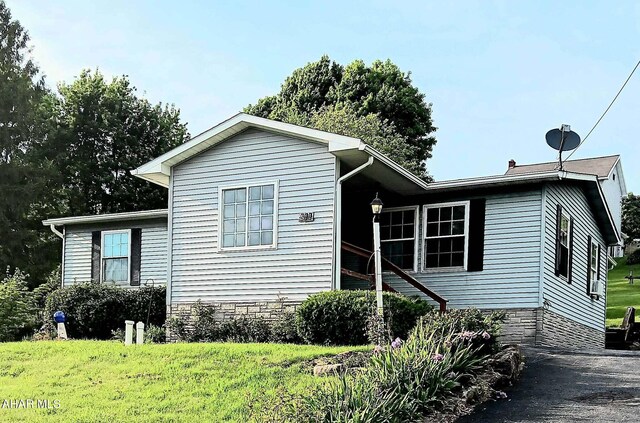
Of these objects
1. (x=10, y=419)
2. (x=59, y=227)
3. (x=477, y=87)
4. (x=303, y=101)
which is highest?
(x=303, y=101)

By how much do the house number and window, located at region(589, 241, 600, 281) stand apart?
26.5 ft

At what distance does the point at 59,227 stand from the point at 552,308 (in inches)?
525

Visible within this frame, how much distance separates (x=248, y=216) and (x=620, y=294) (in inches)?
1092

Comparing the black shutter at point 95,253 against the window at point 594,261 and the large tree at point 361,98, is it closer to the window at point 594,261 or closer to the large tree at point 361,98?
the window at point 594,261

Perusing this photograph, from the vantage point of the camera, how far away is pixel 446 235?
16.0 m

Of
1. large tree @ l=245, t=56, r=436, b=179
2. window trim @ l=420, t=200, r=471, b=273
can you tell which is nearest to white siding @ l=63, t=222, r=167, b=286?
window trim @ l=420, t=200, r=471, b=273

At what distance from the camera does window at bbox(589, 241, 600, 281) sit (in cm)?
1959

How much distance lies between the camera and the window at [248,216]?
15.5 meters

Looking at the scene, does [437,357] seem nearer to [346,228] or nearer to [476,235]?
[476,235]

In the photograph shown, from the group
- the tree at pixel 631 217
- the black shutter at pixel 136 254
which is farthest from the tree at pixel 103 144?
the tree at pixel 631 217

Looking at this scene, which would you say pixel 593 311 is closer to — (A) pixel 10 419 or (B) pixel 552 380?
(B) pixel 552 380

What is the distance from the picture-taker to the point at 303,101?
1538 inches

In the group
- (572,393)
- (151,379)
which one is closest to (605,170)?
(572,393)

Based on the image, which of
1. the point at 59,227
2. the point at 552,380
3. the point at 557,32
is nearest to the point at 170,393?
the point at 552,380
